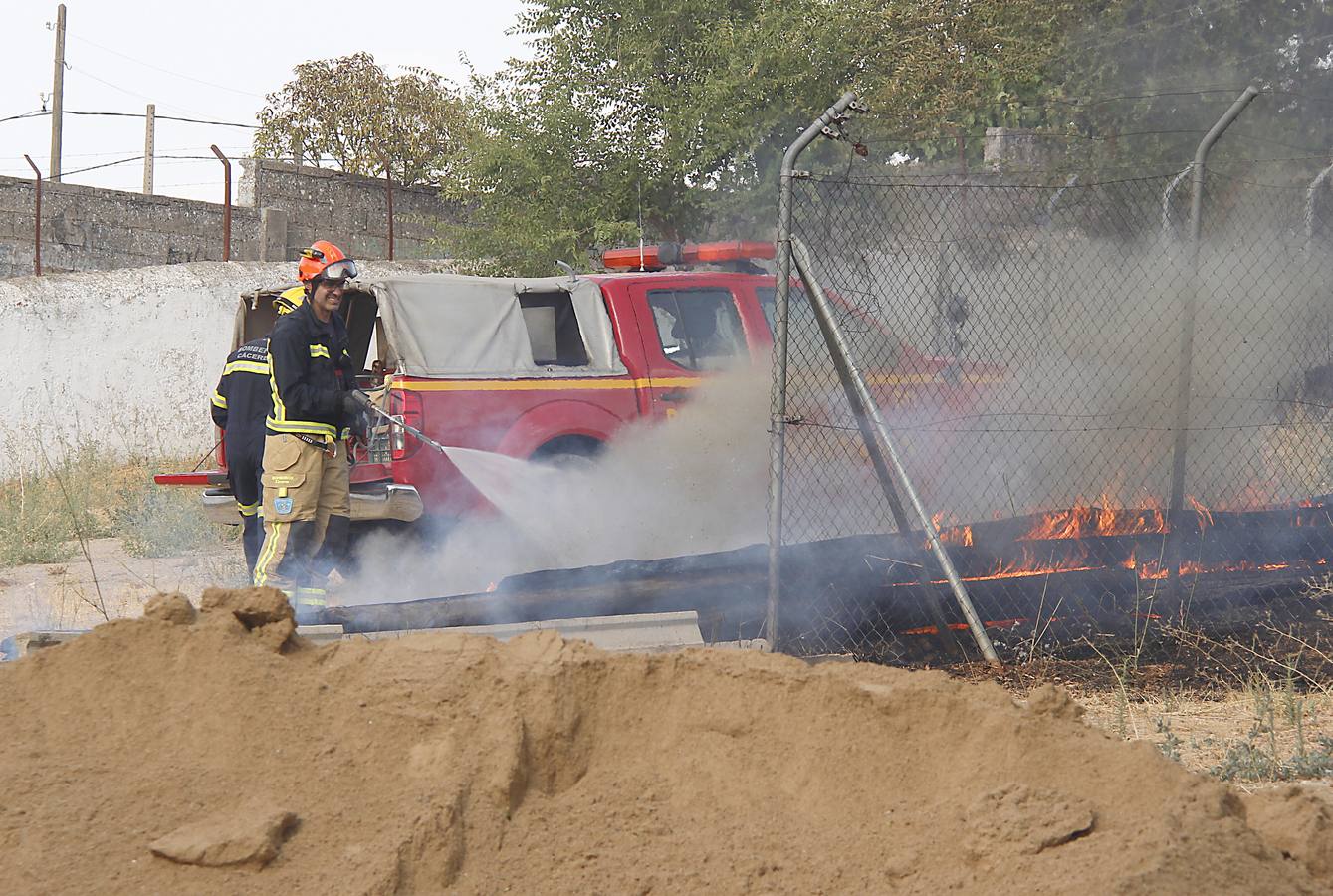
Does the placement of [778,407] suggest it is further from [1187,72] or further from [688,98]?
[1187,72]

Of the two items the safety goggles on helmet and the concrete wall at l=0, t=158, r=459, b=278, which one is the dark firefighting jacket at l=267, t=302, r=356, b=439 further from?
the concrete wall at l=0, t=158, r=459, b=278

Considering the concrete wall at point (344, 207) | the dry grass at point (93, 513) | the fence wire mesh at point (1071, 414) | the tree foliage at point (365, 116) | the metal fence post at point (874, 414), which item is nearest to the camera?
the metal fence post at point (874, 414)

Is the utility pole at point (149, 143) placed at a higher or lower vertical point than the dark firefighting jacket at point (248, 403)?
higher

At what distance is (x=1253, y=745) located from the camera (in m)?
4.59

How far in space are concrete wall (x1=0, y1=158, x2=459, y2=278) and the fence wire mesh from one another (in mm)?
10338

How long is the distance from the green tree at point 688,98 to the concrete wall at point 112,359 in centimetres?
321

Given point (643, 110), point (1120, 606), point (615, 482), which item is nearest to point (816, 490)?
point (615, 482)

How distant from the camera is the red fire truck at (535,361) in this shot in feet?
23.0

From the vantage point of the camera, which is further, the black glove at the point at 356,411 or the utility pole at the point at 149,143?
A: the utility pole at the point at 149,143

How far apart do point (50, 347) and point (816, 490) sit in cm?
923

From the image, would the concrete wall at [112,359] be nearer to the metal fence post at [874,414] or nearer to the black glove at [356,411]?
the black glove at [356,411]

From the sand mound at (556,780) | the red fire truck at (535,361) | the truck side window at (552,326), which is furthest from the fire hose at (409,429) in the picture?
the sand mound at (556,780)

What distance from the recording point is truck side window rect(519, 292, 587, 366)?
7.82m

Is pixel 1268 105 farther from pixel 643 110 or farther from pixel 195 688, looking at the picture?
pixel 195 688
